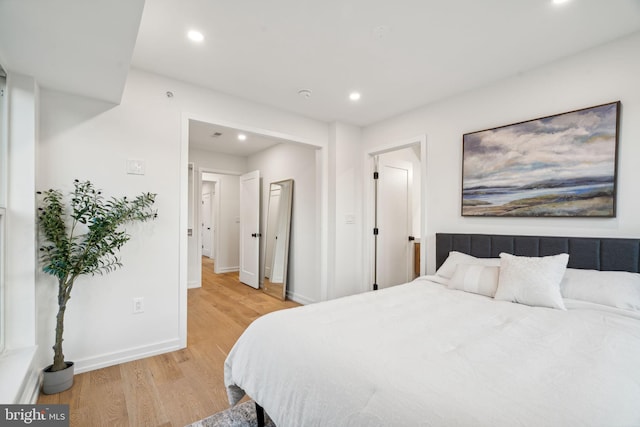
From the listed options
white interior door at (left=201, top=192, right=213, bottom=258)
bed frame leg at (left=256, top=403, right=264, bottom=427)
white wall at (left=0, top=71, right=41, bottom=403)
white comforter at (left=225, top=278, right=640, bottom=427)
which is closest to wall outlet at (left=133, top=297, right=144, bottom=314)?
white wall at (left=0, top=71, right=41, bottom=403)

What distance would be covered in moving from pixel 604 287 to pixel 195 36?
3210 millimetres

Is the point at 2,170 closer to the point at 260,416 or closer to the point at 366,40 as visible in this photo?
the point at 260,416

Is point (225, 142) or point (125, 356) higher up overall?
point (225, 142)

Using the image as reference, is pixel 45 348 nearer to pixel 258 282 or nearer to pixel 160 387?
pixel 160 387

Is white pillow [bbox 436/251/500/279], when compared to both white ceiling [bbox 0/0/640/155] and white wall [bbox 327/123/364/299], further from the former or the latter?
white ceiling [bbox 0/0/640/155]

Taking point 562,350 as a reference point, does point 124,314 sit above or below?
below

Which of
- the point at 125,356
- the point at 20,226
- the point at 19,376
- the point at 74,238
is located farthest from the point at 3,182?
the point at 125,356

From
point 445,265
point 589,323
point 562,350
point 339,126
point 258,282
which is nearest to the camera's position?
point 562,350

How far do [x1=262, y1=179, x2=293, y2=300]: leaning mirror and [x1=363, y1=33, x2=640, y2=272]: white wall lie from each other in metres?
1.93

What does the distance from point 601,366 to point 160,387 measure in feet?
8.21

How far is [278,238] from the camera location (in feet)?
15.7

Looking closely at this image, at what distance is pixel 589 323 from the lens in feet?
5.03

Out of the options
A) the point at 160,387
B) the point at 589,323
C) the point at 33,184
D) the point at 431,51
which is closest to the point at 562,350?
the point at 589,323

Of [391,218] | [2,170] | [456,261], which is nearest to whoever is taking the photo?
[2,170]
